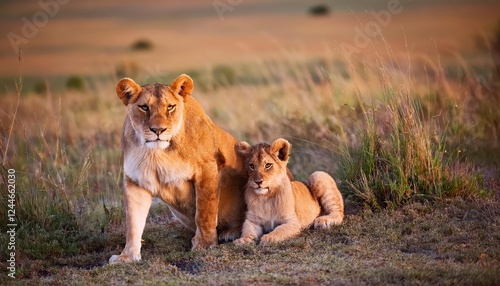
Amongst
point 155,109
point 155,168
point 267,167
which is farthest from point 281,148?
point 155,109

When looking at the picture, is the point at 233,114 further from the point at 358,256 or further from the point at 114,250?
the point at 358,256

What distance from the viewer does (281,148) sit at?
8.32 meters

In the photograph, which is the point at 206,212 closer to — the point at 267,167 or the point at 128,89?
the point at 267,167

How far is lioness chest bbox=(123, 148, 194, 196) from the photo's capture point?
7547 millimetres

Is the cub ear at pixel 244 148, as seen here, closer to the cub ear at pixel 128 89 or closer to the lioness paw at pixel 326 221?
the lioness paw at pixel 326 221

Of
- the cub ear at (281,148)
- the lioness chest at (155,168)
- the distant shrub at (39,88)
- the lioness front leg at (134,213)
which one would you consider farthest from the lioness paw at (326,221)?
the distant shrub at (39,88)

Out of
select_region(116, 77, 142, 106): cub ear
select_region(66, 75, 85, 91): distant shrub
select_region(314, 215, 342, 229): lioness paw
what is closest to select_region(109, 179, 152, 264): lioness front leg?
select_region(116, 77, 142, 106): cub ear

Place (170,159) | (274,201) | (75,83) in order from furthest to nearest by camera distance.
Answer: (75,83) → (274,201) → (170,159)

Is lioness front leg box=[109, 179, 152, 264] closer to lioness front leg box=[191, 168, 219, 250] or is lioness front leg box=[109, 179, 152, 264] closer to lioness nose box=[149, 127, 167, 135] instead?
lioness front leg box=[191, 168, 219, 250]

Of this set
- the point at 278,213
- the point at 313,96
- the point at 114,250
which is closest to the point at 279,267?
the point at 278,213

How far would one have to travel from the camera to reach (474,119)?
41.0 feet

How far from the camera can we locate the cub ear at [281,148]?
826 centimetres

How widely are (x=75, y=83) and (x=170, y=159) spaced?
19.4m

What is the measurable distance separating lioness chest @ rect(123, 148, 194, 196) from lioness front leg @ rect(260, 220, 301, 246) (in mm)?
908
